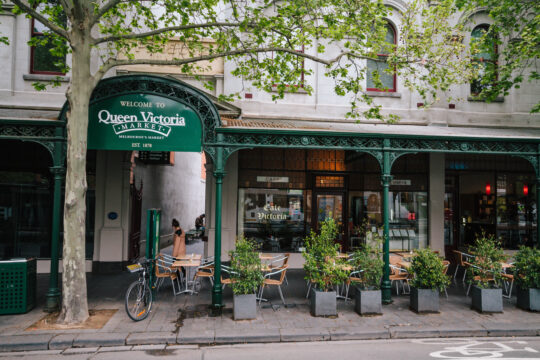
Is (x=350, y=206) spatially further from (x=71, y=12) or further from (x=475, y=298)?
(x=71, y=12)

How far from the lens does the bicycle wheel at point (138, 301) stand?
259 inches

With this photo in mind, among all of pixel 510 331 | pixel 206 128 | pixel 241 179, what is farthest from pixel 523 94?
pixel 206 128

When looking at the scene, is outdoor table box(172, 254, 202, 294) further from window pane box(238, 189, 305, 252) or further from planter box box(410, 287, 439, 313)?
planter box box(410, 287, 439, 313)

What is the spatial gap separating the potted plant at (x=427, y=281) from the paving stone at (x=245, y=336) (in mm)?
3234

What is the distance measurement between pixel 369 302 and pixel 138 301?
4.61 m

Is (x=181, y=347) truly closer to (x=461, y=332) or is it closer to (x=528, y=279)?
(x=461, y=332)

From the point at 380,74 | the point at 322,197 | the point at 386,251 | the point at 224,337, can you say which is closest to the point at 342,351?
the point at 224,337

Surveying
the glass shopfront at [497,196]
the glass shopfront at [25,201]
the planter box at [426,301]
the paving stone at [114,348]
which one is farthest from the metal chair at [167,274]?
the glass shopfront at [497,196]

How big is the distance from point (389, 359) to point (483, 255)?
149 inches

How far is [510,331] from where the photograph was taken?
6.41 meters

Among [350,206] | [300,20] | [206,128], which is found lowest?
[350,206]

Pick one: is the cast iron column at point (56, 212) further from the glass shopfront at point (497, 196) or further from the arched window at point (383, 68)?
the glass shopfront at point (497, 196)

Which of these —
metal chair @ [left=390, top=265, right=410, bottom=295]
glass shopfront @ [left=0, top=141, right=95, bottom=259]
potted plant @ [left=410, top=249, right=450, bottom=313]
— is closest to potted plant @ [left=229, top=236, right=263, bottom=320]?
potted plant @ [left=410, top=249, right=450, bottom=313]

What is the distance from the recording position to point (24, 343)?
5609 millimetres
